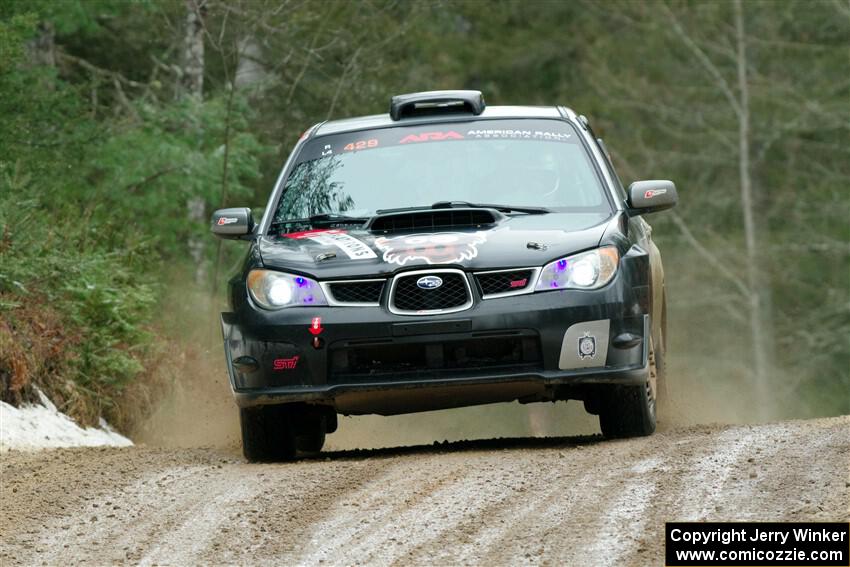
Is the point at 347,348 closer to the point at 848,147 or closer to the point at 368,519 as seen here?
the point at 368,519

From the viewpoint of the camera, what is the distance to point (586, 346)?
7.95 meters

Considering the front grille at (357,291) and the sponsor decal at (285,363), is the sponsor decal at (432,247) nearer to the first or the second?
the front grille at (357,291)

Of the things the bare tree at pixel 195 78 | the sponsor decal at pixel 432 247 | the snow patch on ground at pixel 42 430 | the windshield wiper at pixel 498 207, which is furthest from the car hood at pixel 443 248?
the bare tree at pixel 195 78

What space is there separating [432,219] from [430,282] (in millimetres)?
721

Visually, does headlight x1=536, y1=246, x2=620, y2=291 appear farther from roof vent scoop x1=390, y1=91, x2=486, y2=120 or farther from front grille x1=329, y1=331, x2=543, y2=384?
roof vent scoop x1=390, y1=91, x2=486, y2=120

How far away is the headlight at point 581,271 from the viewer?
7.93 metres

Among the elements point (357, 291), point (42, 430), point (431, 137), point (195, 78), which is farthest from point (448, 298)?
point (195, 78)

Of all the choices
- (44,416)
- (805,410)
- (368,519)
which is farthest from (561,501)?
(805,410)

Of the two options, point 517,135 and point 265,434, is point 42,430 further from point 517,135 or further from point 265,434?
point 517,135

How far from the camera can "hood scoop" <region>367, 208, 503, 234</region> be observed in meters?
8.50

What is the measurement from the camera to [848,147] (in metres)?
35.6

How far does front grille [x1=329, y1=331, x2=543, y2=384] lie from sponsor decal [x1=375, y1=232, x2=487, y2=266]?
16.1 inches

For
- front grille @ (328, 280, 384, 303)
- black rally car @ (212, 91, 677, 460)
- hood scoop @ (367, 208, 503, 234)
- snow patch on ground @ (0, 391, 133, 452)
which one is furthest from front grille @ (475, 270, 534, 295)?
snow patch on ground @ (0, 391, 133, 452)

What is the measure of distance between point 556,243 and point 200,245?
12503 millimetres
